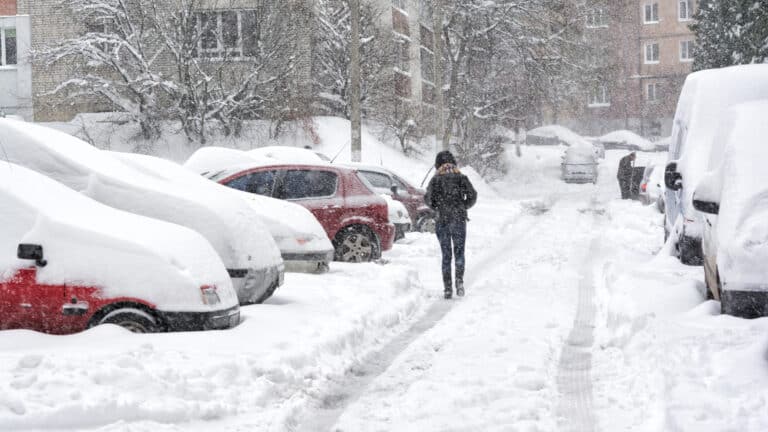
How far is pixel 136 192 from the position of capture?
33.4 feet

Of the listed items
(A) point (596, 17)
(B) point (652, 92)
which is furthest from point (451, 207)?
(B) point (652, 92)

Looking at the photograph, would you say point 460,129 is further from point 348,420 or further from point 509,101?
point 348,420

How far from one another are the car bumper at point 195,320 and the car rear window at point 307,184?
7441 millimetres

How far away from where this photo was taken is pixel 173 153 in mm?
32844

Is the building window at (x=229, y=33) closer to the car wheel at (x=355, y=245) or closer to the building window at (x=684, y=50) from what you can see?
the car wheel at (x=355, y=245)

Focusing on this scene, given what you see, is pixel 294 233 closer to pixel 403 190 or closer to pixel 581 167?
pixel 403 190

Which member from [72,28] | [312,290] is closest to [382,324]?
[312,290]

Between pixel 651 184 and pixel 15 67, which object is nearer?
pixel 651 184

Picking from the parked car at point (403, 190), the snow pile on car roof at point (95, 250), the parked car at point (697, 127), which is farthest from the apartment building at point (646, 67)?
the snow pile on car roof at point (95, 250)

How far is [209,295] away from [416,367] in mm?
1757

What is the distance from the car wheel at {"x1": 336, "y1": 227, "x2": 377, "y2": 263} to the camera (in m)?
16.4

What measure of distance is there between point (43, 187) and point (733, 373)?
18.2ft

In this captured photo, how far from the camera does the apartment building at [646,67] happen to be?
262 ft

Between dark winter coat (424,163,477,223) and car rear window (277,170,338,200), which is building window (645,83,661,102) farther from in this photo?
dark winter coat (424,163,477,223)
